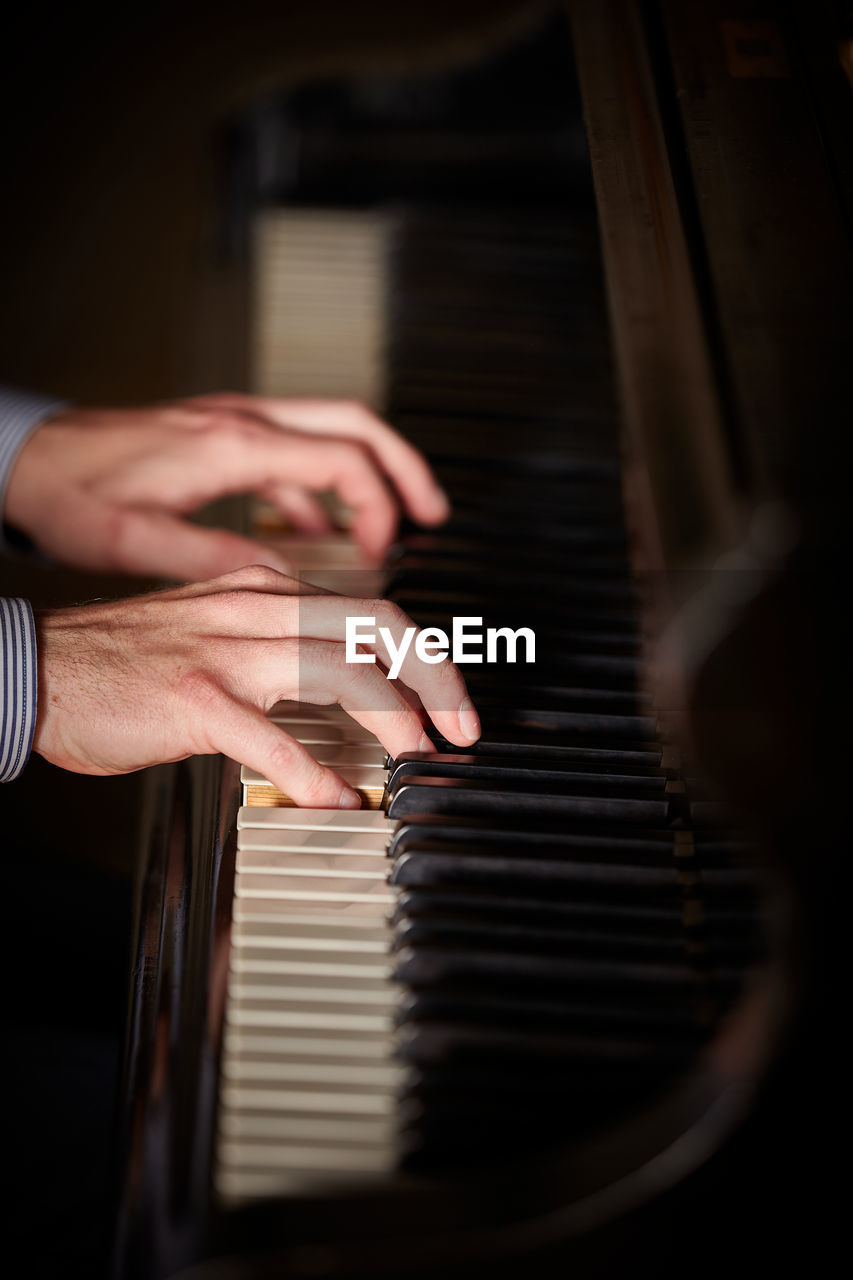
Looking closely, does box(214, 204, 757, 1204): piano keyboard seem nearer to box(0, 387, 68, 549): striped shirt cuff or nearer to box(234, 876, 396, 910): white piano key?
box(234, 876, 396, 910): white piano key

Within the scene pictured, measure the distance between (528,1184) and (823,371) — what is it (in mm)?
569

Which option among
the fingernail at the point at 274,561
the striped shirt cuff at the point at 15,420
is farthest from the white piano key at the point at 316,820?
the striped shirt cuff at the point at 15,420

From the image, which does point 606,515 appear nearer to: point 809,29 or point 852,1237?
point 809,29

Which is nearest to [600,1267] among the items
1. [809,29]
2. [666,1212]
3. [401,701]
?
[666,1212]

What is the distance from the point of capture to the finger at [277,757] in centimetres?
98

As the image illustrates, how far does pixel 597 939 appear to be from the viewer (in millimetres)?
878

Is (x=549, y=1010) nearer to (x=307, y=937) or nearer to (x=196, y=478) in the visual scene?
(x=307, y=937)

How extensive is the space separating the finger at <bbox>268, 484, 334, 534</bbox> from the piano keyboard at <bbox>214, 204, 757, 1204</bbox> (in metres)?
0.16

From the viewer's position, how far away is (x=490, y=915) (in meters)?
0.89

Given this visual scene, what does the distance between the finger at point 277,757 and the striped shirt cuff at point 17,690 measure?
184 mm

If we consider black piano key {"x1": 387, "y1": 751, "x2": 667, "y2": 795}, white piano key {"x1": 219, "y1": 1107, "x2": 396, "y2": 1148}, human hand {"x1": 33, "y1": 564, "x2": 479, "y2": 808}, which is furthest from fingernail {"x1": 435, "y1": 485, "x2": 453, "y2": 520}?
white piano key {"x1": 219, "y1": 1107, "x2": 396, "y2": 1148}

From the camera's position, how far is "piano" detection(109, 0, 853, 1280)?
0.65m

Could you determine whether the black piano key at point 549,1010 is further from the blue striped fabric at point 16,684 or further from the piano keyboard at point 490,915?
the blue striped fabric at point 16,684

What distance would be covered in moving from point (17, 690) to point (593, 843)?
54 centimetres
